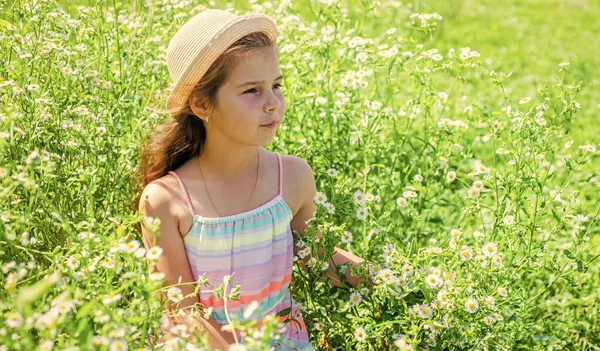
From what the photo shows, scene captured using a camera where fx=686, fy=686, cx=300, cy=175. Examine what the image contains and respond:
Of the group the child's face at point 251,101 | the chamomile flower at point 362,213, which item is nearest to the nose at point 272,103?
the child's face at point 251,101

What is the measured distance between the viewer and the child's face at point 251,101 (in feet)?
6.42

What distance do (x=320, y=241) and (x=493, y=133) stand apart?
0.64m

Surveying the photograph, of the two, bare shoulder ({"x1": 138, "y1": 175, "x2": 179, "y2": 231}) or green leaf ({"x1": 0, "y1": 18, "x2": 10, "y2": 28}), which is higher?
green leaf ({"x1": 0, "y1": 18, "x2": 10, "y2": 28})

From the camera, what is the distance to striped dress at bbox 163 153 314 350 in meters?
1.99

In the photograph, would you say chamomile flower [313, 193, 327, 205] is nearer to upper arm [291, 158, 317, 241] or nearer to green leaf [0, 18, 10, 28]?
upper arm [291, 158, 317, 241]

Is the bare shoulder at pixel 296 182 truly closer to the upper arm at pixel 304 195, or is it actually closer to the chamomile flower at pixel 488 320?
the upper arm at pixel 304 195

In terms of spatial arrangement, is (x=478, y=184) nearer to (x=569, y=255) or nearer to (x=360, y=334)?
(x=569, y=255)

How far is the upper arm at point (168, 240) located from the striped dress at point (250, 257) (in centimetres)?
4

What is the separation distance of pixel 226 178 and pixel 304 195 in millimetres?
264

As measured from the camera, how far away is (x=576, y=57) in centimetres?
607

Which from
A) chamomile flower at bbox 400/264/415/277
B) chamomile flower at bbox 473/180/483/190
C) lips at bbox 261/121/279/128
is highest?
lips at bbox 261/121/279/128

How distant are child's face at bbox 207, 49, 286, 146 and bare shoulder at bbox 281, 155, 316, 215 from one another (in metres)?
0.23

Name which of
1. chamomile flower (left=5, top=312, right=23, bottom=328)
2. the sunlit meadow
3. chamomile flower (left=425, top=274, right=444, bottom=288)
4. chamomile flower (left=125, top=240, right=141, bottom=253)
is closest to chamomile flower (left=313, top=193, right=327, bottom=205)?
the sunlit meadow

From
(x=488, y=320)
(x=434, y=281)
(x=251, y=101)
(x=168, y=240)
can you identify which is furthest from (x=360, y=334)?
(x=251, y=101)
